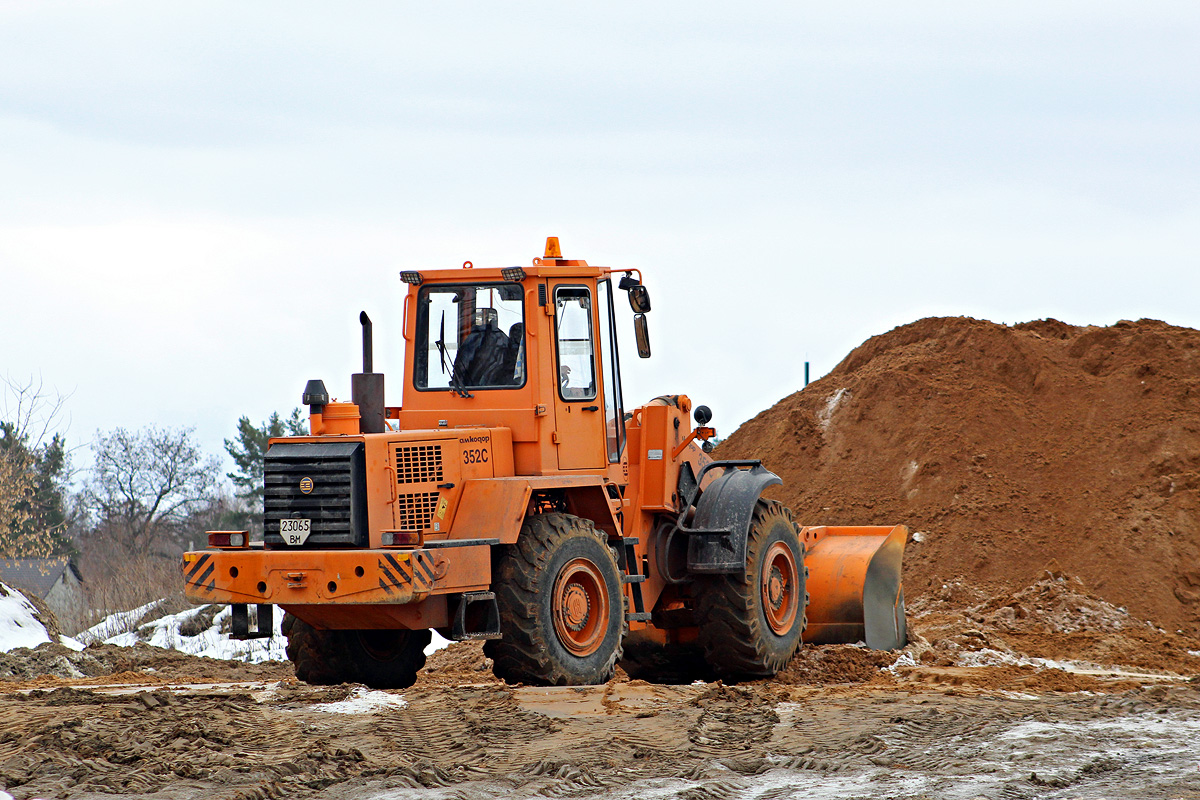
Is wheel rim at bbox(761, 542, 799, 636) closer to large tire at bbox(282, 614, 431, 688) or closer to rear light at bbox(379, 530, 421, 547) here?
large tire at bbox(282, 614, 431, 688)

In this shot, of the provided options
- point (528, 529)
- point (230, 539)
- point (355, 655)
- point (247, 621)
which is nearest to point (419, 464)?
point (528, 529)

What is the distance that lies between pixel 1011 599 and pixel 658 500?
6.89 metres

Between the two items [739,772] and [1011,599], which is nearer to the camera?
[739,772]

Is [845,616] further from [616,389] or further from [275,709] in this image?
[275,709]

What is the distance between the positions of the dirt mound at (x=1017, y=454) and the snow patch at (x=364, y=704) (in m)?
9.90

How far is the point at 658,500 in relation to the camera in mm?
11305

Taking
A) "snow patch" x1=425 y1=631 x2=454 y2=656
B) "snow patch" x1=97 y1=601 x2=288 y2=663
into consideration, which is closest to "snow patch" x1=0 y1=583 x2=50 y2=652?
"snow patch" x1=97 y1=601 x2=288 y2=663

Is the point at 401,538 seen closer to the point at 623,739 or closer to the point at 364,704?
the point at 364,704

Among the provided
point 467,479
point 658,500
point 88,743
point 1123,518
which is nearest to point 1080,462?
point 1123,518

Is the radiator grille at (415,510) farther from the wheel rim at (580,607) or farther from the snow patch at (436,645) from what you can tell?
the snow patch at (436,645)

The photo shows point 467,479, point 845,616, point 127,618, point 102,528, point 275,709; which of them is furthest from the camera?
point 102,528

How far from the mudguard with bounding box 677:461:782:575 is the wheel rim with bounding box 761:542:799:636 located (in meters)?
0.50

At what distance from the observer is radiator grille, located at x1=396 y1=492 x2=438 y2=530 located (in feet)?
31.0

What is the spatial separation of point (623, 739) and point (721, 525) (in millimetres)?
3496
